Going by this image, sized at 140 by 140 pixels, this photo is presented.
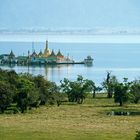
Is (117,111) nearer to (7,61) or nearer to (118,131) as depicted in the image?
(118,131)

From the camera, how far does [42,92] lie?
51.4m

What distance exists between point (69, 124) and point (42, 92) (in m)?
14.8

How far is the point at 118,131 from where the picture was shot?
1326 inches

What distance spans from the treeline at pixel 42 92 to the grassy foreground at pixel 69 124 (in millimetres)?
1253

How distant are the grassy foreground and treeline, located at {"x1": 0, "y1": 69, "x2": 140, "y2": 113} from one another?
1253 millimetres

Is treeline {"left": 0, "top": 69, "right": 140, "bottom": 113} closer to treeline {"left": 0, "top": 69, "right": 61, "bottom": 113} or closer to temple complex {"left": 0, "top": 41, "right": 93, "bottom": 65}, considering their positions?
treeline {"left": 0, "top": 69, "right": 61, "bottom": 113}

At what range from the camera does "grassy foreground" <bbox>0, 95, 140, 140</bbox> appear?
31703mm

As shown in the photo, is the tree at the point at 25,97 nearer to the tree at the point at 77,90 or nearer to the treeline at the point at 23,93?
the treeline at the point at 23,93

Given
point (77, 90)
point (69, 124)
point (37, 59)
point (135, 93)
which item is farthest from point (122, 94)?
point (37, 59)

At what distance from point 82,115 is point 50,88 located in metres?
10.3

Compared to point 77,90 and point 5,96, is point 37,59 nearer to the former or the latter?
point 77,90

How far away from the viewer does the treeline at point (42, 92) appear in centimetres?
4562

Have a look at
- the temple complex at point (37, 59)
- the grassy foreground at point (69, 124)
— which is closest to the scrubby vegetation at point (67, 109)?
the grassy foreground at point (69, 124)

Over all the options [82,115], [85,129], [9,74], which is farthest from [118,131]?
[9,74]
